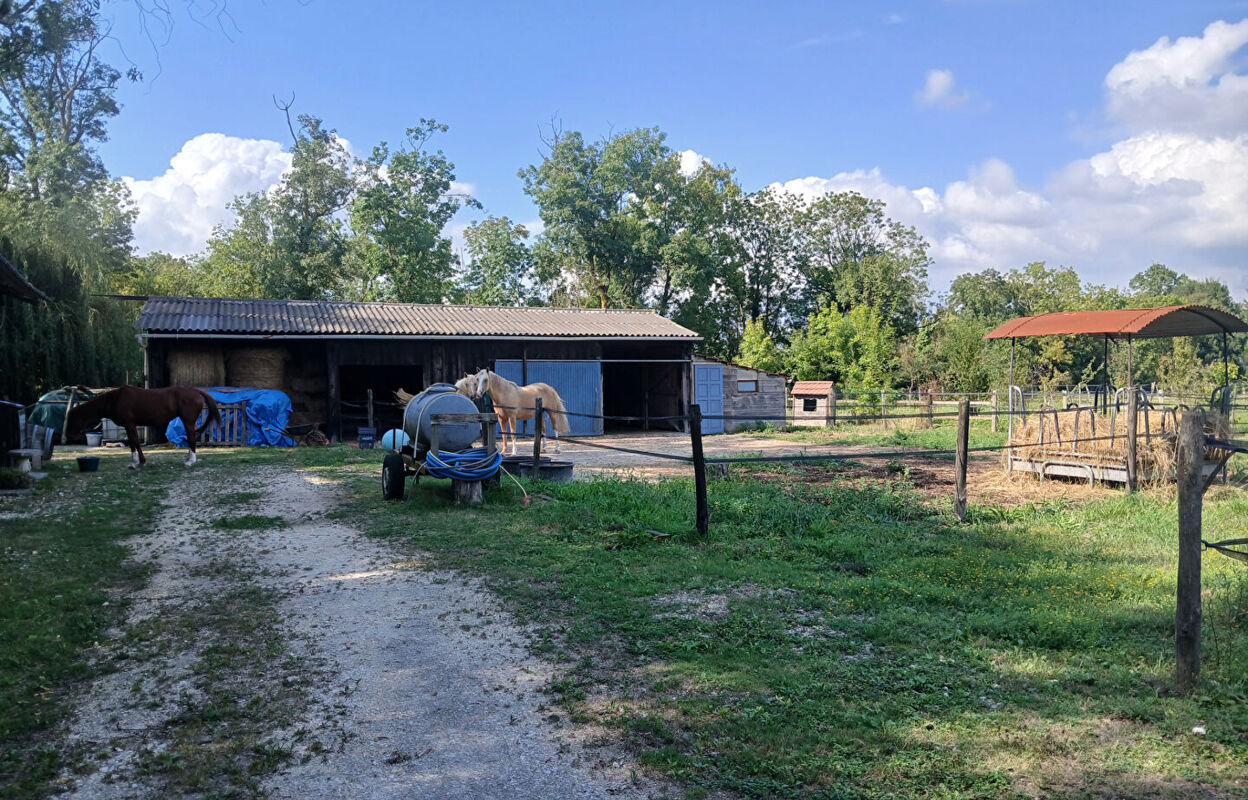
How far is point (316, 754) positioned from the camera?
3.36 m

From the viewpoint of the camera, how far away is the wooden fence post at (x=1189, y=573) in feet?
12.9

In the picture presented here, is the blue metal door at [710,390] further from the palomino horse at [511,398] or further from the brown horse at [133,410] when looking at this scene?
the brown horse at [133,410]

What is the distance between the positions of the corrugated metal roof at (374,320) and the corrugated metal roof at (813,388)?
5111mm

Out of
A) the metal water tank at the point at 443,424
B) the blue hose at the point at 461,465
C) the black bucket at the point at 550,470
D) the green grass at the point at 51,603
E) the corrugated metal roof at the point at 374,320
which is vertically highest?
the corrugated metal roof at the point at 374,320

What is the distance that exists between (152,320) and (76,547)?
13.3m

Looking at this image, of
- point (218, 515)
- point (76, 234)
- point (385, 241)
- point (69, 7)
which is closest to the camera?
point (69, 7)

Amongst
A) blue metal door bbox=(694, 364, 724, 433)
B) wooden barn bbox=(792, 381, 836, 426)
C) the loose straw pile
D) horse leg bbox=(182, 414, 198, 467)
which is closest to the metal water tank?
horse leg bbox=(182, 414, 198, 467)

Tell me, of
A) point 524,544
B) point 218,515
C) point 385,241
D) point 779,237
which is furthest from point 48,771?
point 779,237

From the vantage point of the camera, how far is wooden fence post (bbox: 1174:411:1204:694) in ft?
12.9

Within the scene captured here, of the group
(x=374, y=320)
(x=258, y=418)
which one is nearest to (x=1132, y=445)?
(x=258, y=418)

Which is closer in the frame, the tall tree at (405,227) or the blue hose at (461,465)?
the blue hose at (461,465)

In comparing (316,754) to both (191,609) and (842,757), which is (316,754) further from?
(191,609)

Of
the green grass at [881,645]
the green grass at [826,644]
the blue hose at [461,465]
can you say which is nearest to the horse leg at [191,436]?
the green grass at [826,644]

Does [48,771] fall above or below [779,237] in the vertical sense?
below
